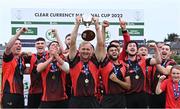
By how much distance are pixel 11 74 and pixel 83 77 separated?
166 centimetres

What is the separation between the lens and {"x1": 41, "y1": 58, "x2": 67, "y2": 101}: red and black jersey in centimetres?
756

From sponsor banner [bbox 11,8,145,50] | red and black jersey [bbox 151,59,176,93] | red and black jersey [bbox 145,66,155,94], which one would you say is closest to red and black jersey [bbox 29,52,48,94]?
red and black jersey [bbox 145,66,155,94]

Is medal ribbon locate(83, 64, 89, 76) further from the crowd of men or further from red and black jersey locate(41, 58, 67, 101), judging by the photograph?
red and black jersey locate(41, 58, 67, 101)

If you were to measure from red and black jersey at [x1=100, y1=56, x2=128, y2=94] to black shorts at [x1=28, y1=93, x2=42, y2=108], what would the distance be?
156 centimetres

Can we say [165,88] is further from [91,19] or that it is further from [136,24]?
→ [136,24]

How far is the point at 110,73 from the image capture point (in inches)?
286

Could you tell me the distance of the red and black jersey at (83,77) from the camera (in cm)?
688

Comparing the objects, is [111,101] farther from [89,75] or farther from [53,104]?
[53,104]

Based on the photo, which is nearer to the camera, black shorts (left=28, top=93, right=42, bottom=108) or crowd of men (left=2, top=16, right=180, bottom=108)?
crowd of men (left=2, top=16, right=180, bottom=108)

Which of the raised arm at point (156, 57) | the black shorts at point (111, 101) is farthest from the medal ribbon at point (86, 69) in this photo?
the raised arm at point (156, 57)

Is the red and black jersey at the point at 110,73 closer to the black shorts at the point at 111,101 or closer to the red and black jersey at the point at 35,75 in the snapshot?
the black shorts at the point at 111,101

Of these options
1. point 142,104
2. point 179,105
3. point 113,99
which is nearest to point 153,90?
point 142,104

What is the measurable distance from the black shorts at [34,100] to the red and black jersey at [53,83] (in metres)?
0.69

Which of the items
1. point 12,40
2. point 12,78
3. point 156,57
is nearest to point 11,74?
point 12,78
